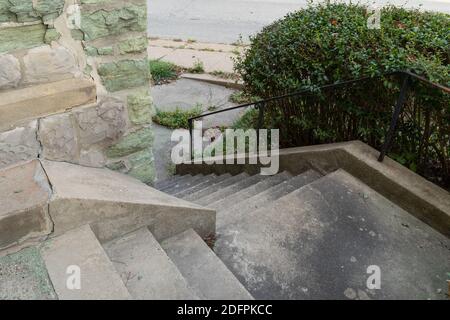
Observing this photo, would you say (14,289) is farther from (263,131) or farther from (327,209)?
(263,131)

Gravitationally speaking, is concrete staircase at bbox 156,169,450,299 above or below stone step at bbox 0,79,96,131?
below

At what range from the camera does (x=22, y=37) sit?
2289mm

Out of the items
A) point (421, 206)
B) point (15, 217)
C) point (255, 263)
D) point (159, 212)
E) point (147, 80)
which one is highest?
point (147, 80)

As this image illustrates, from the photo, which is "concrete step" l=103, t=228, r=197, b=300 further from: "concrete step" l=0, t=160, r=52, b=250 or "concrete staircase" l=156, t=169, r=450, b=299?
"concrete staircase" l=156, t=169, r=450, b=299

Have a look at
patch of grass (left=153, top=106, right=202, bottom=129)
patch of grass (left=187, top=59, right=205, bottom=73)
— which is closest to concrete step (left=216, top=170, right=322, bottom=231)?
patch of grass (left=153, top=106, right=202, bottom=129)

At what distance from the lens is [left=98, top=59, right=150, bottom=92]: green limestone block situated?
269 cm

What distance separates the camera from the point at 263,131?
4535 millimetres

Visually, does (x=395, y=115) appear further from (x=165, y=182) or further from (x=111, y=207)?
(x=165, y=182)

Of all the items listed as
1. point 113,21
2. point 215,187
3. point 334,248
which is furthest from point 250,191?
point 113,21

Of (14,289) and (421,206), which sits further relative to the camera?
(421,206)

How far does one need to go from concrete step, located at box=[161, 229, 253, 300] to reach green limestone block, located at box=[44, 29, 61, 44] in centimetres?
145

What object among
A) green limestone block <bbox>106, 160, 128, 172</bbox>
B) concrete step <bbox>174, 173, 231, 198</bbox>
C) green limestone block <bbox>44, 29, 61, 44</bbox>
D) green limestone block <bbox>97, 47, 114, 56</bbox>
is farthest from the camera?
concrete step <bbox>174, 173, 231, 198</bbox>
